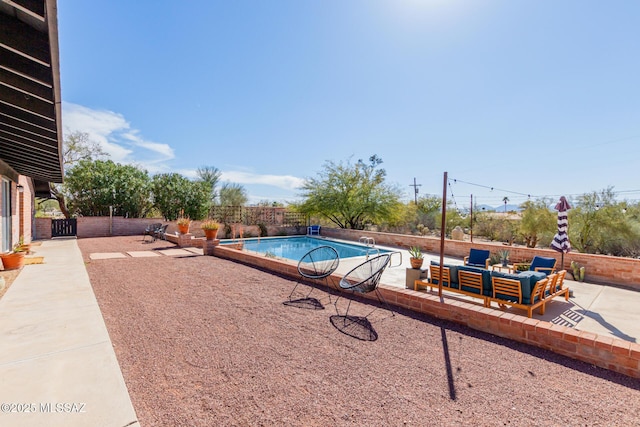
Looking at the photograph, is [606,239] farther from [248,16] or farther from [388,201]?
[248,16]

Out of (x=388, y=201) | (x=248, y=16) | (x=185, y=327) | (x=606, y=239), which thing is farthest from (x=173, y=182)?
(x=606, y=239)

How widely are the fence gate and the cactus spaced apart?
2051 centimetres

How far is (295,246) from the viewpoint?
1584cm

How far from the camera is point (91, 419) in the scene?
185cm

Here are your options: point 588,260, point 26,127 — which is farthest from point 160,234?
point 588,260

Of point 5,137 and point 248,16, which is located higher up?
point 248,16

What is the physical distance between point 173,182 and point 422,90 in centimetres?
1445

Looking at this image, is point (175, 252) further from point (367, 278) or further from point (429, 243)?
point (429, 243)

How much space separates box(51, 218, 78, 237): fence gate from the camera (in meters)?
14.6

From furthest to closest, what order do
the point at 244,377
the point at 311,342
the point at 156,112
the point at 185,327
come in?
the point at 156,112
the point at 185,327
the point at 311,342
the point at 244,377

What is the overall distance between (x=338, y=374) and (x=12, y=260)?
7965mm

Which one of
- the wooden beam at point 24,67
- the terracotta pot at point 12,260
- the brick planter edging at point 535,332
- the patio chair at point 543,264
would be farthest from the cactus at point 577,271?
Answer: the terracotta pot at point 12,260

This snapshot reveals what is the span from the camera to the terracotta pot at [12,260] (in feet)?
20.7

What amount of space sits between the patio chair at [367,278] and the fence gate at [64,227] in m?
16.5
